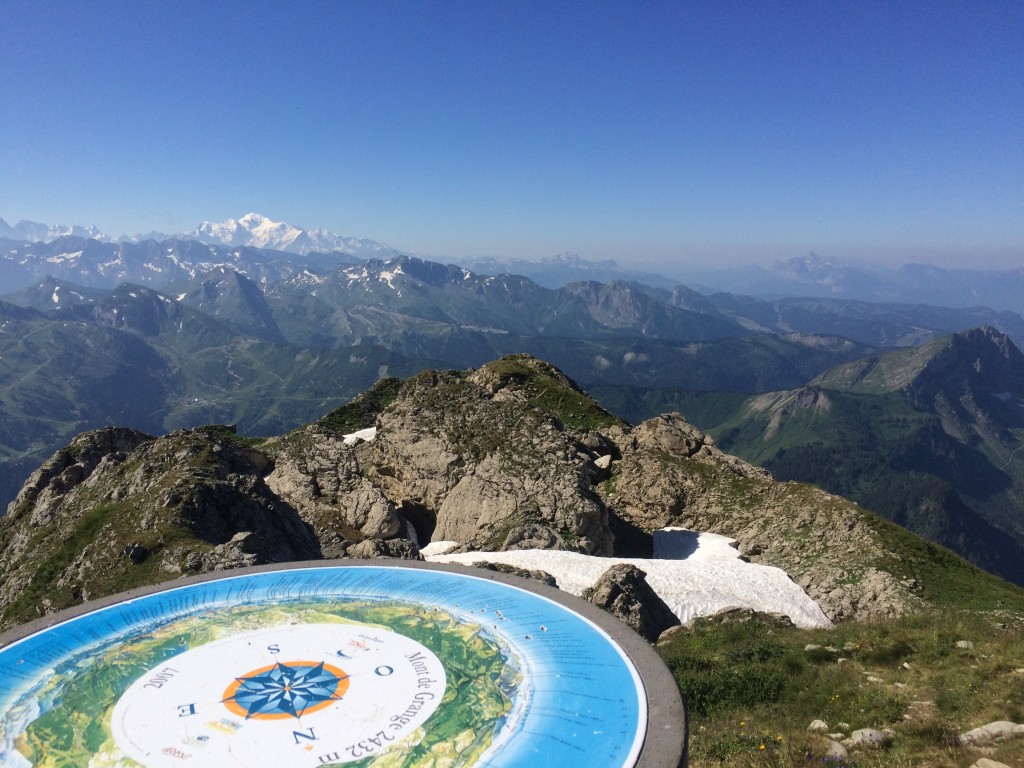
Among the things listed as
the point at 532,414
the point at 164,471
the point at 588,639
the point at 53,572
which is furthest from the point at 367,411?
the point at 588,639

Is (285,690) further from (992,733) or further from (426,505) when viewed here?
(426,505)

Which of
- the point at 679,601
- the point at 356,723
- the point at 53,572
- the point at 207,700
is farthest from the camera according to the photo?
the point at 679,601

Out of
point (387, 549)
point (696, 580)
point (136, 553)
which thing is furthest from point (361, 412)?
point (696, 580)

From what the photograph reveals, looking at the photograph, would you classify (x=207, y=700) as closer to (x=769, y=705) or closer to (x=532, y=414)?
(x=769, y=705)

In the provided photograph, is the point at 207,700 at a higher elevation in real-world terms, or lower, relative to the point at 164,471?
higher

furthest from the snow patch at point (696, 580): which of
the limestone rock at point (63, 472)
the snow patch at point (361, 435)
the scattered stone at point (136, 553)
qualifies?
the snow patch at point (361, 435)

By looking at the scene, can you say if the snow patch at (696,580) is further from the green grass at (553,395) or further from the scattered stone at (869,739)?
the green grass at (553,395)

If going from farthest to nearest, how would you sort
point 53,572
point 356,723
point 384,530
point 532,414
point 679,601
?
point 532,414
point 384,530
point 679,601
point 53,572
point 356,723
